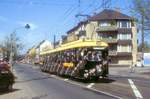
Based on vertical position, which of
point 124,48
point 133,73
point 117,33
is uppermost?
point 117,33

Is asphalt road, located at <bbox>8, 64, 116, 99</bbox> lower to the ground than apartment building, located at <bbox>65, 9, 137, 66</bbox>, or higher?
lower

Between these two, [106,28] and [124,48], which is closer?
[106,28]

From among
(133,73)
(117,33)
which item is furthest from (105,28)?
(133,73)

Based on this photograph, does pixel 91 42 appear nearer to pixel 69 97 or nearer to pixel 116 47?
pixel 69 97

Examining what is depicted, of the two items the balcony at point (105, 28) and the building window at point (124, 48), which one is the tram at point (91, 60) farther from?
the building window at point (124, 48)

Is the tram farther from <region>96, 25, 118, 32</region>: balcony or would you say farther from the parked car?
<region>96, 25, 118, 32</region>: balcony

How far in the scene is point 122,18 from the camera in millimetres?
111500

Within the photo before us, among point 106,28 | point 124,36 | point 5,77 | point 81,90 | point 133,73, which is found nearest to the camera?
point 5,77

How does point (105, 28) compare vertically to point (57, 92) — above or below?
above

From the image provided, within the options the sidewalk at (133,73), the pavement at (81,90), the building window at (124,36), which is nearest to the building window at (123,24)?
the building window at (124,36)

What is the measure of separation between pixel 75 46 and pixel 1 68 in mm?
13091

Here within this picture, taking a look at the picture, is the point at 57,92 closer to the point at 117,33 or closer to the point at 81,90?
the point at 81,90

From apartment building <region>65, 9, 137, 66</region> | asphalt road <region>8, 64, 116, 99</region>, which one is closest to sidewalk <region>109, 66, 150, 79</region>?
asphalt road <region>8, 64, 116, 99</region>

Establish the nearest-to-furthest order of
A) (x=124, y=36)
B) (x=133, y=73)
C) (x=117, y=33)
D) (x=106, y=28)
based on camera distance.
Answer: (x=133, y=73) < (x=106, y=28) < (x=117, y=33) < (x=124, y=36)
